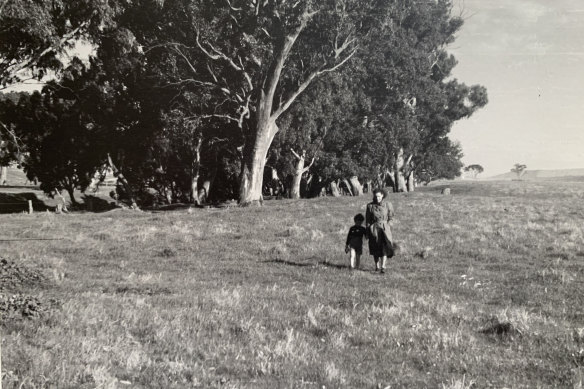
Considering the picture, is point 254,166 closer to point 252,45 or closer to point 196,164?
point 252,45

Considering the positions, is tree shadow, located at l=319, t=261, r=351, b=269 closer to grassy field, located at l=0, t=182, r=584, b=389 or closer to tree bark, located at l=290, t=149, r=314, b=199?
grassy field, located at l=0, t=182, r=584, b=389

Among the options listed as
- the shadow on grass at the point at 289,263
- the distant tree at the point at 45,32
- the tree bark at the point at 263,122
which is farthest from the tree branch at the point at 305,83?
the shadow on grass at the point at 289,263

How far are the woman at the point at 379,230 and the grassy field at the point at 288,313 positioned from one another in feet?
2.05

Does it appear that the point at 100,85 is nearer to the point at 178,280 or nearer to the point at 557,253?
the point at 178,280

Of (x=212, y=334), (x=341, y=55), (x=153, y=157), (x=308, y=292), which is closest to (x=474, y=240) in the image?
(x=308, y=292)

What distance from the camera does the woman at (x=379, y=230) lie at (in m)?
12.4

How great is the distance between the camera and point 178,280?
1120 cm

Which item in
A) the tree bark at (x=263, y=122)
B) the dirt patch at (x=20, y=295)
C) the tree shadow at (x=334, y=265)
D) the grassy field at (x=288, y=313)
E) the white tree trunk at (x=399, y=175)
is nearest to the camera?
the grassy field at (x=288, y=313)

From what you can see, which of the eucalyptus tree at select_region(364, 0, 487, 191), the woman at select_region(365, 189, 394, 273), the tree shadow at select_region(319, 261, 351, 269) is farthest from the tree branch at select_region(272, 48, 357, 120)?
the woman at select_region(365, 189, 394, 273)

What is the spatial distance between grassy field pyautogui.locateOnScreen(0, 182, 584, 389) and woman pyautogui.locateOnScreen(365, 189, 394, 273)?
63 centimetres

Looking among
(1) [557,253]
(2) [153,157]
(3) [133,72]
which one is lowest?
(1) [557,253]

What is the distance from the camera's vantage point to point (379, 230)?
12539 millimetres

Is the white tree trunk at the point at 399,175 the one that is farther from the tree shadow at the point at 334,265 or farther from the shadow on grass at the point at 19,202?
the tree shadow at the point at 334,265

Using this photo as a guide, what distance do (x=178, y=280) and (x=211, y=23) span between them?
2000 cm
